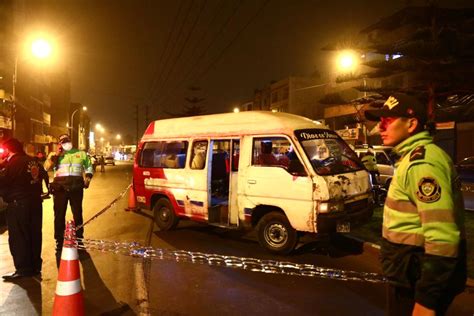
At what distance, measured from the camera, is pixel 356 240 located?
775cm

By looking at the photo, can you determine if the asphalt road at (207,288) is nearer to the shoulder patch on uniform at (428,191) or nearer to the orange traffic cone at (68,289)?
the orange traffic cone at (68,289)

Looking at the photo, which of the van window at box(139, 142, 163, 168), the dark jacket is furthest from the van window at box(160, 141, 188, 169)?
the dark jacket

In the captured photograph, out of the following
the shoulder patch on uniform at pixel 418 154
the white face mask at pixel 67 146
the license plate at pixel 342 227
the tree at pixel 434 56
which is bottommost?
the license plate at pixel 342 227

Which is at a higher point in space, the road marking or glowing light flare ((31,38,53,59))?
glowing light flare ((31,38,53,59))

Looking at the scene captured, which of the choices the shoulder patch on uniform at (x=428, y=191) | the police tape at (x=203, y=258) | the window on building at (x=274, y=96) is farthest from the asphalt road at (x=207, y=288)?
the window on building at (x=274, y=96)

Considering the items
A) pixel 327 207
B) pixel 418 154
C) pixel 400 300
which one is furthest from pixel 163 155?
pixel 418 154

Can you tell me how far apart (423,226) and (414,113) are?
69 centimetres

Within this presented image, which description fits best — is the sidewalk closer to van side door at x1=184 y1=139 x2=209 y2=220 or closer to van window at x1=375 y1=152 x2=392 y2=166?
van side door at x1=184 y1=139 x2=209 y2=220

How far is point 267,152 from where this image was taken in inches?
301

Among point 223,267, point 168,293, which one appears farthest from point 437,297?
point 223,267

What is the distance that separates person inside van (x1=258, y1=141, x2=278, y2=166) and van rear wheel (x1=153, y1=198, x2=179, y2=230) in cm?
274

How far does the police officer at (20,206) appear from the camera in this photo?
5762mm

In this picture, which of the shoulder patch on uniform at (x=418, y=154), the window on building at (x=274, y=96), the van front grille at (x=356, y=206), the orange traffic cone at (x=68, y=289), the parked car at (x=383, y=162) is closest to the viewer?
the shoulder patch on uniform at (x=418, y=154)

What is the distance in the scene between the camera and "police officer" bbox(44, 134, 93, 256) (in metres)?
7.35
